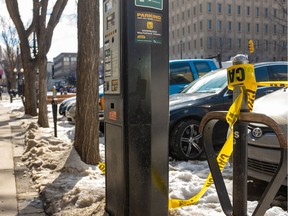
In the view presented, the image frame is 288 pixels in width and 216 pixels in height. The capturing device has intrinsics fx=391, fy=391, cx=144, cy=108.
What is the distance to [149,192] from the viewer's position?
2982 millimetres

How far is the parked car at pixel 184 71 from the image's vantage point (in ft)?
34.6

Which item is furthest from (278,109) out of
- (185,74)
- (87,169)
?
(185,74)

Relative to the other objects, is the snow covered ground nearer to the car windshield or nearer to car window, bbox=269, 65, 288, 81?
the car windshield

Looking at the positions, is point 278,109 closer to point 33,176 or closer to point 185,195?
point 185,195

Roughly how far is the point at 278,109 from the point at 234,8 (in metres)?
77.5

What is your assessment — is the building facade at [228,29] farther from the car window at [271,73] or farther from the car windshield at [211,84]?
the car windshield at [211,84]

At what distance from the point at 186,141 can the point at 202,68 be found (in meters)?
5.05

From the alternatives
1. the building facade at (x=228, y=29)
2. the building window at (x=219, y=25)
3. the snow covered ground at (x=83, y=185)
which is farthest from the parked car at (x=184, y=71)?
the building window at (x=219, y=25)

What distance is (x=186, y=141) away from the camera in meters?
6.30

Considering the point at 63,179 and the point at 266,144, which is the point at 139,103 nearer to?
the point at 266,144

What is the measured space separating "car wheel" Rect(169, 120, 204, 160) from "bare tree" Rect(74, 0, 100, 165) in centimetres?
129

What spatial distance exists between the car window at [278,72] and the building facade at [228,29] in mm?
66365

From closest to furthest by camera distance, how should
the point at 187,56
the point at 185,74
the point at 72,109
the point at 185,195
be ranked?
1. the point at 185,195
2. the point at 185,74
3. the point at 72,109
4. the point at 187,56

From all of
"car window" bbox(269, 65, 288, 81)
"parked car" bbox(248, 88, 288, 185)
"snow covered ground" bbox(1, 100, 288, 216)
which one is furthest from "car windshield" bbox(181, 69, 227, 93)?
"parked car" bbox(248, 88, 288, 185)
